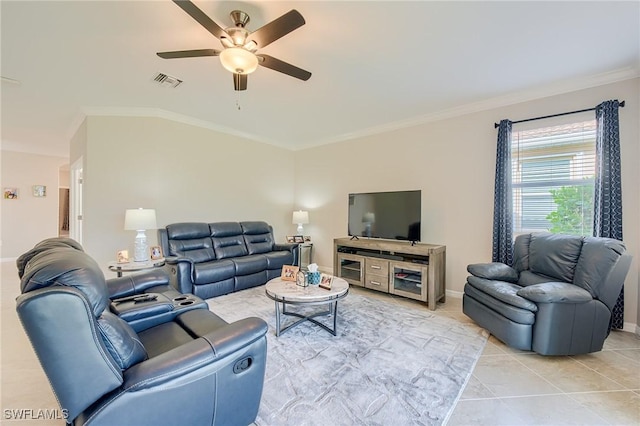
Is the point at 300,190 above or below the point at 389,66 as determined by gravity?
below

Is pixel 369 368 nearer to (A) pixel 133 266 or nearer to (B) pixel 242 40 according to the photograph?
(B) pixel 242 40

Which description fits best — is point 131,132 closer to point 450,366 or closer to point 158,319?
point 158,319

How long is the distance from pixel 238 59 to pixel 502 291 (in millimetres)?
2993

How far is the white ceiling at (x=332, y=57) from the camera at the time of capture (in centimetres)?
197

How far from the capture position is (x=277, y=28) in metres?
1.76

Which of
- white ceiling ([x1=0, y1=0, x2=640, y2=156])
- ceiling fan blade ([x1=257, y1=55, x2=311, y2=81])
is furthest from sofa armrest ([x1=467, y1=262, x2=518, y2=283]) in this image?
ceiling fan blade ([x1=257, y1=55, x2=311, y2=81])

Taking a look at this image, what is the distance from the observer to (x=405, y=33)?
7.14 ft

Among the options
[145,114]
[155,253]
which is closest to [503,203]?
[155,253]

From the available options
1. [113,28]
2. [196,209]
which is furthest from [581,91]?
[196,209]

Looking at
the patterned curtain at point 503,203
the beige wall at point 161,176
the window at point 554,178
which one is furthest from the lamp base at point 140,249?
the window at point 554,178

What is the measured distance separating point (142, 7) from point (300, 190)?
4163 mm

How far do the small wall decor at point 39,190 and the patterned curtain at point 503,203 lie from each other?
9.63 meters

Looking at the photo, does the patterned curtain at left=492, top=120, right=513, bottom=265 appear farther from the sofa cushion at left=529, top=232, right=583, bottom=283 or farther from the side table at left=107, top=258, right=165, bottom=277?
the side table at left=107, top=258, right=165, bottom=277

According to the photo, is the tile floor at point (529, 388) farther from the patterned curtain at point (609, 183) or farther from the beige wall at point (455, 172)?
the beige wall at point (455, 172)
